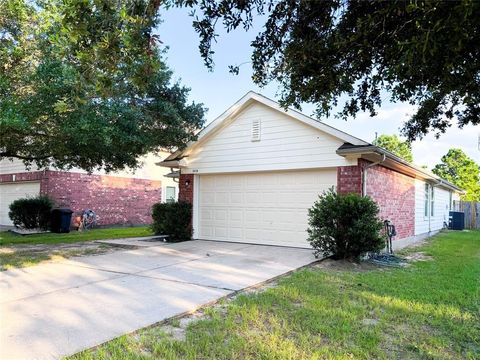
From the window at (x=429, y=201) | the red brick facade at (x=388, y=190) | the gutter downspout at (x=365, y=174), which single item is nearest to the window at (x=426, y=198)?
the window at (x=429, y=201)

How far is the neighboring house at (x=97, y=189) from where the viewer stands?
18031 mm

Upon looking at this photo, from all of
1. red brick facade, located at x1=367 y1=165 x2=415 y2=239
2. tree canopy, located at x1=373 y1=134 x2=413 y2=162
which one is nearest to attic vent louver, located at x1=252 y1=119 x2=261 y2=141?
red brick facade, located at x1=367 y1=165 x2=415 y2=239

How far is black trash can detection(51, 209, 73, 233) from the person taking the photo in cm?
1641

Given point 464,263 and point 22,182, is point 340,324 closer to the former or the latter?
point 464,263

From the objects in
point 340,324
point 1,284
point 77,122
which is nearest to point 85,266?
point 1,284

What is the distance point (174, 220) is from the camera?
486 inches

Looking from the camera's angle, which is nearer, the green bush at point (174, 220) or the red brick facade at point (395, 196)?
the red brick facade at point (395, 196)

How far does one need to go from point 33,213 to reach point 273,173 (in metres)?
11.6

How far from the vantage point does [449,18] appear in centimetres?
344

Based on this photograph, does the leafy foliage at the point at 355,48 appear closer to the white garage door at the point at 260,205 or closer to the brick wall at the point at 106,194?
the white garage door at the point at 260,205

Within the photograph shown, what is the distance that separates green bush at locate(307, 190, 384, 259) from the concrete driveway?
620mm

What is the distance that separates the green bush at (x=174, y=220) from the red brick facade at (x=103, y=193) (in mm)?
7369

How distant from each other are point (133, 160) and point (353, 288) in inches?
319

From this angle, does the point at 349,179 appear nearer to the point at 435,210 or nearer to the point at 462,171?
the point at 435,210
